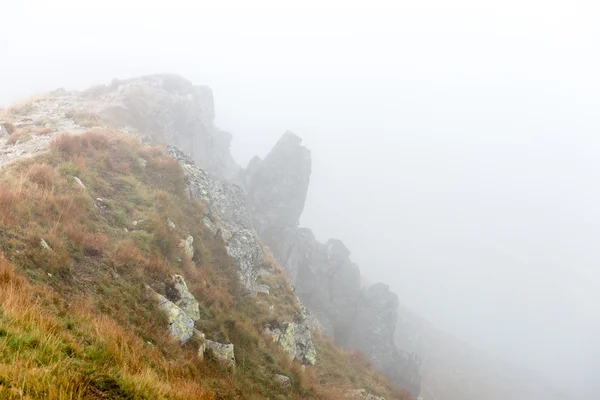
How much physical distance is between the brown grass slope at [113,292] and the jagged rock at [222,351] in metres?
0.40

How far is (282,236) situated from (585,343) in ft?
814

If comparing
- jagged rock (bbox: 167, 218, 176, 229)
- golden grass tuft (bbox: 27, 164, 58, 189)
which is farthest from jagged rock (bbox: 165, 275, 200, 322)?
golden grass tuft (bbox: 27, 164, 58, 189)

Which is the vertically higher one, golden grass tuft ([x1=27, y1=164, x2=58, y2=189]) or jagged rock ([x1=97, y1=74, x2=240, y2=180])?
jagged rock ([x1=97, y1=74, x2=240, y2=180])

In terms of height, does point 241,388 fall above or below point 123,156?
below

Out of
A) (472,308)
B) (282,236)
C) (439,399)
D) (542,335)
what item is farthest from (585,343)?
(282,236)

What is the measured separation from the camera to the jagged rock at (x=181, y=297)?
10.8m

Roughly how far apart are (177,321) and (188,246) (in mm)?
5641

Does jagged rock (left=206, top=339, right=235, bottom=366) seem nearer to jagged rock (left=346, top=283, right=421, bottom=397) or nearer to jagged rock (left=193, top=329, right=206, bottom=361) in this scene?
jagged rock (left=193, top=329, right=206, bottom=361)

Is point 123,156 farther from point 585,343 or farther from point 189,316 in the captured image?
point 585,343

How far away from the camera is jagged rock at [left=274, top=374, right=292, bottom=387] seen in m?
11.5

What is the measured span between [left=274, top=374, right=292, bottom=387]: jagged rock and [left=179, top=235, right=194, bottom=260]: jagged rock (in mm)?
6163

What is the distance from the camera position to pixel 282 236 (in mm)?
49156

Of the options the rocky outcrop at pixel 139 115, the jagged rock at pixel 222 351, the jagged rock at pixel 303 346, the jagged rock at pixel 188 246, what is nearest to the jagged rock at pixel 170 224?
the jagged rock at pixel 188 246

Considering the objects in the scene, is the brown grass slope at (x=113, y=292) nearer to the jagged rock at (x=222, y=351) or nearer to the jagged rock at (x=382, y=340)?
the jagged rock at (x=222, y=351)
